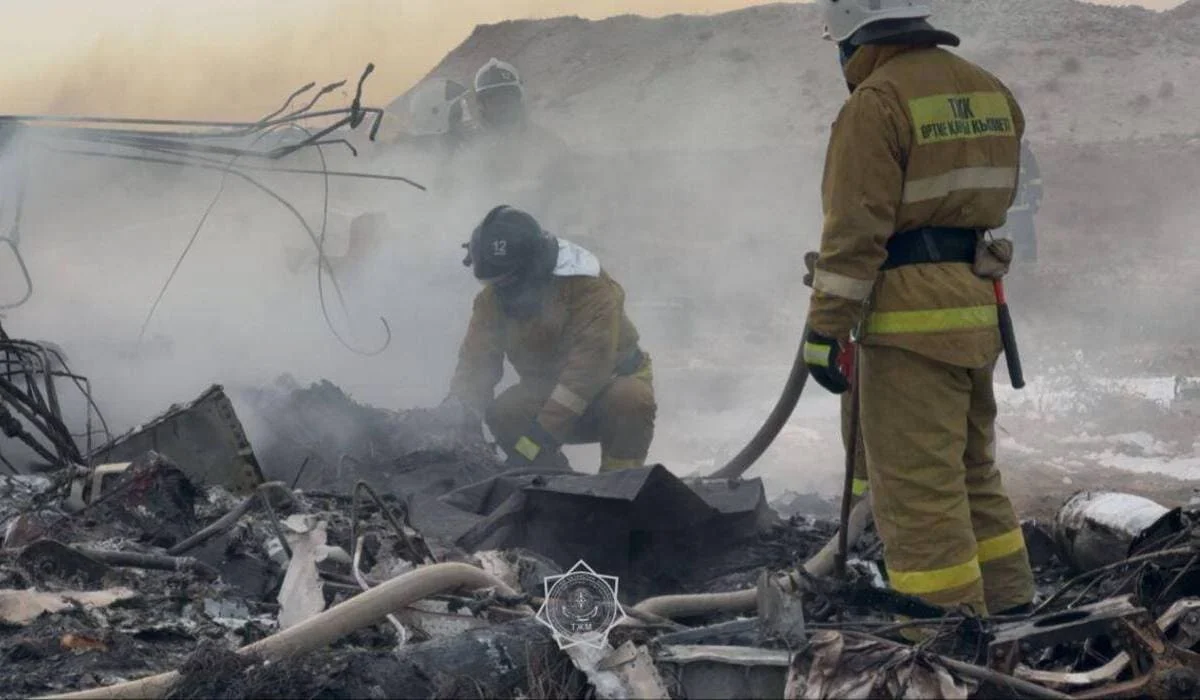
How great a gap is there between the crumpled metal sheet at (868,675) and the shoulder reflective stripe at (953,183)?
1.33m

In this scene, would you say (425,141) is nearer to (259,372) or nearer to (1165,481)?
(259,372)

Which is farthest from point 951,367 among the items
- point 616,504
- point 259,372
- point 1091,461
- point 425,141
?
point 425,141

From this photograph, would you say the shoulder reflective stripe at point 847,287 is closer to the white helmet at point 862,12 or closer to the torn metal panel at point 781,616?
the white helmet at point 862,12

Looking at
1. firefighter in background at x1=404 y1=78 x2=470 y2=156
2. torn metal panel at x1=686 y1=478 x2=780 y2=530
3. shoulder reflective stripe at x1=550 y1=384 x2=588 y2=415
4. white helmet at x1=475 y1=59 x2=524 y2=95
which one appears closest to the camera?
torn metal panel at x1=686 y1=478 x2=780 y2=530

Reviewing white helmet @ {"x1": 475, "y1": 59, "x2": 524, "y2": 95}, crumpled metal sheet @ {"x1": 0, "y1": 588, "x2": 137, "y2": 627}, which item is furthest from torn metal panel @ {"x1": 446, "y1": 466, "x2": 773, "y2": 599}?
white helmet @ {"x1": 475, "y1": 59, "x2": 524, "y2": 95}

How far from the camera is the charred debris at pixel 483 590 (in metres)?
3.20

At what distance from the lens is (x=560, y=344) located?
24.5 feet

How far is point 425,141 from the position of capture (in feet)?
50.8

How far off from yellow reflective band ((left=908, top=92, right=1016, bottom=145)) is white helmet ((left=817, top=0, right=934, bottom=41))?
0.28 m

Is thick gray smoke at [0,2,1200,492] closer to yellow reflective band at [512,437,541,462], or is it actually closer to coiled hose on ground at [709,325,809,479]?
yellow reflective band at [512,437,541,462]

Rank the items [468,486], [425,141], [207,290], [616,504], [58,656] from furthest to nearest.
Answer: [425,141]
[207,290]
[468,486]
[616,504]
[58,656]

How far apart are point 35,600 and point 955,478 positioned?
2.43 metres

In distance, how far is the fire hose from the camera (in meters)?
3.13

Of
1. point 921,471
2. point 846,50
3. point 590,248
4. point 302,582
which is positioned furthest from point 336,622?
point 590,248
